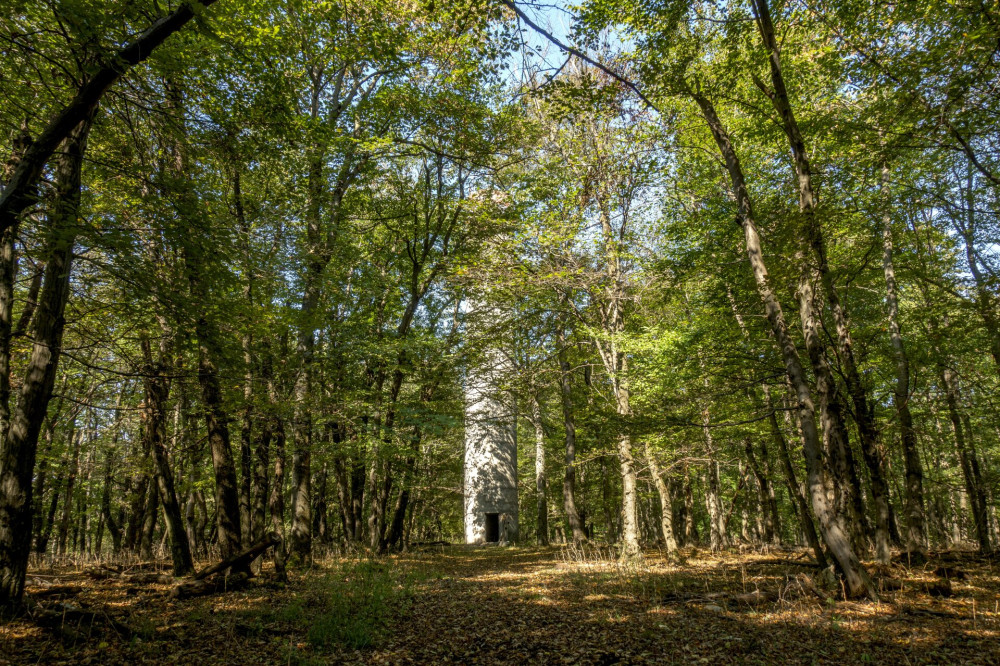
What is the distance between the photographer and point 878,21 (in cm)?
776

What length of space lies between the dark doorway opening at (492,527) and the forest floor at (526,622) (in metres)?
11.3

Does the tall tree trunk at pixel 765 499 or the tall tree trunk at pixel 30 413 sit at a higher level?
the tall tree trunk at pixel 30 413

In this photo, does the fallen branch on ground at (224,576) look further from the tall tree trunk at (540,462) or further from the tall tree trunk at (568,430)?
the tall tree trunk at (540,462)

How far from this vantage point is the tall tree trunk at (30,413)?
4973mm

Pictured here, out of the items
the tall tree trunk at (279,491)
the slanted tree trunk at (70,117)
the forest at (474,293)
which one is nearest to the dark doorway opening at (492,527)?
the forest at (474,293)

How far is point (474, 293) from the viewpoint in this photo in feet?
45.6

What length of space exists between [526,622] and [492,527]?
1482 cm

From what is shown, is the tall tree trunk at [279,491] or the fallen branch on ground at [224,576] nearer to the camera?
the fallen branch on ground at [224,576]

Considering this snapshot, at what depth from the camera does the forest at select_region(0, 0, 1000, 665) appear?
202 inches

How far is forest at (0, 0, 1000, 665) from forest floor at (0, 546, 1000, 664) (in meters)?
0.07

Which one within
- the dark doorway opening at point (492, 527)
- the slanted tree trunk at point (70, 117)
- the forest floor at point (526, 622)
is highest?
the slanted tree trunk at point (70, 117)

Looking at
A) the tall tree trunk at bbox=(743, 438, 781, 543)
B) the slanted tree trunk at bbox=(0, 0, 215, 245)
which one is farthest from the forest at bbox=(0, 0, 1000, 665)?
the tall tree trunk at bbox=(743, 438, 781, 543)

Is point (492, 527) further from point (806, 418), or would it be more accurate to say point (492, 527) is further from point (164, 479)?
point (806, 418)

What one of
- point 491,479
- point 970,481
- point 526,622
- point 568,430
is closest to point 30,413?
point 526,622
